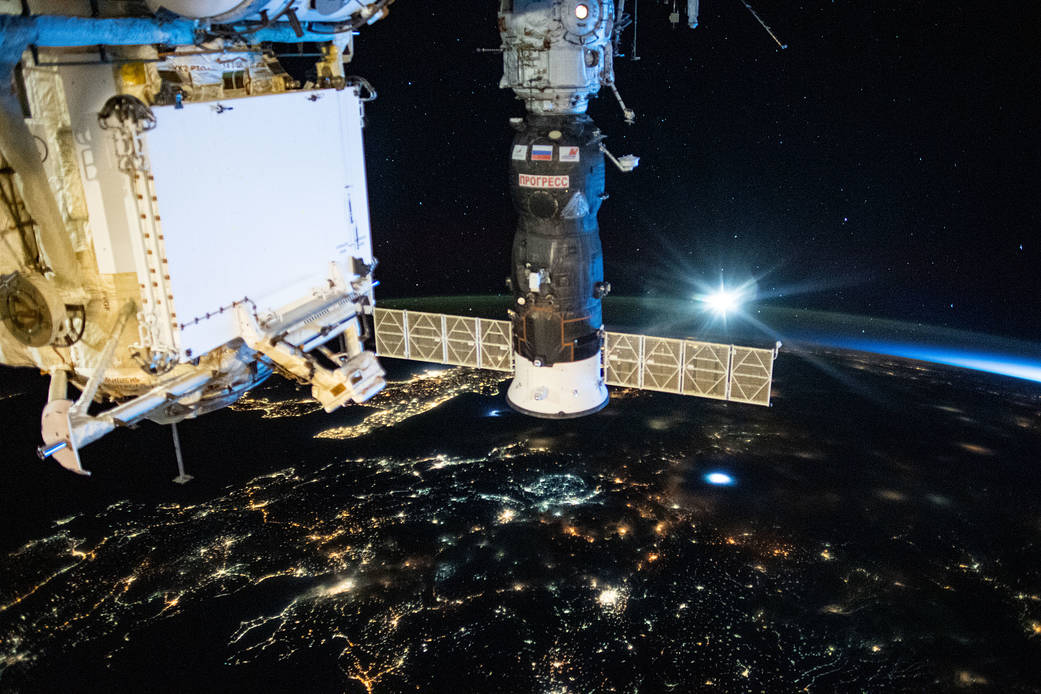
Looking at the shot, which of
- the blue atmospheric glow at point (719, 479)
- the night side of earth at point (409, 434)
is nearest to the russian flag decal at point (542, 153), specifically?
the night side of earth at point (409, 434)

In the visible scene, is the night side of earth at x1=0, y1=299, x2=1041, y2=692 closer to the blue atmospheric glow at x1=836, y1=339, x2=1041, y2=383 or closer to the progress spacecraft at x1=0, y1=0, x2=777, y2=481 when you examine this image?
the blue atmospheric glow at x1=836, y1=339, x2=1041, y2=383

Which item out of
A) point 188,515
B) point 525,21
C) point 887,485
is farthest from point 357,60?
point 887,485

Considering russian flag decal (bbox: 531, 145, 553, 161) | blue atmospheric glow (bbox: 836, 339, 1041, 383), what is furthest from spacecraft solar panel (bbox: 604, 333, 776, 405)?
blue atmospheric glow (bbox: 836, 339, 1041, 383)

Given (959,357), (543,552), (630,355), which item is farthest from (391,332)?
(959,357)

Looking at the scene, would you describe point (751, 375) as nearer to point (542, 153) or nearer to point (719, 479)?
point (719, 479)

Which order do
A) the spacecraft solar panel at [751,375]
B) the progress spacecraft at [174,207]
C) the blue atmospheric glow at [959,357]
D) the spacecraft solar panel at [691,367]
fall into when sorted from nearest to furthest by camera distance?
the progress spacecraft at [174,207] → the spacecraft solar panel at [751,375] → the spacecraft solar panel at [691,367] → the blue atmospheric glow at [959,357]

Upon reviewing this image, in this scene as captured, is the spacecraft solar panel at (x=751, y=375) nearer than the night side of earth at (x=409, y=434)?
No

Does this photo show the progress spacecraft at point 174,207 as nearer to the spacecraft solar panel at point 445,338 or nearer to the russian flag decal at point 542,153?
the russian flag decal at point 542,153
